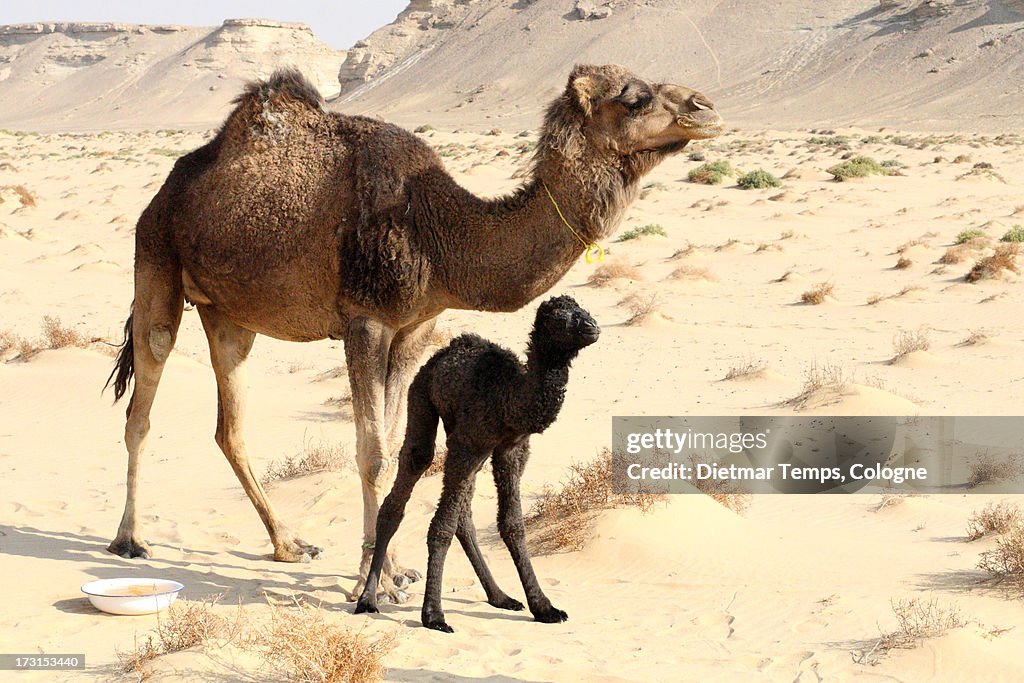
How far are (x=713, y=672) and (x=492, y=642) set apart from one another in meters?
1.12

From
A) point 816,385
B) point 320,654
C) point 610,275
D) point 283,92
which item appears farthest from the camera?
point 610,275

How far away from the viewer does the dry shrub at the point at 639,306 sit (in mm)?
16553

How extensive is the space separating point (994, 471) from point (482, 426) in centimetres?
563

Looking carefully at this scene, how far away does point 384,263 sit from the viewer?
6523mm

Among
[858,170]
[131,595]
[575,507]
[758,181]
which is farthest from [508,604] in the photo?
[858,170]

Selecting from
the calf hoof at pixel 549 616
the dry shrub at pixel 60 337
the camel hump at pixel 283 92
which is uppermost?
the camel hump at pixel 283 92

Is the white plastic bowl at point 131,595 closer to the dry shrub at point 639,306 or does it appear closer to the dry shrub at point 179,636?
the dry shrub at point 179,636

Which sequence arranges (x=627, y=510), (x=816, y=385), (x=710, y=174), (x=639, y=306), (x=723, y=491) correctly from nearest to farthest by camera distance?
(x=627, y=510)
(x=723, y=491)
(x=816, y=385)
(x=639, y=306)
(x=710, y=174)

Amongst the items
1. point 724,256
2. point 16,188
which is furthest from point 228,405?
point 16,188

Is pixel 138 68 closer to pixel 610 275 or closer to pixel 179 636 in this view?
pixel 610 275

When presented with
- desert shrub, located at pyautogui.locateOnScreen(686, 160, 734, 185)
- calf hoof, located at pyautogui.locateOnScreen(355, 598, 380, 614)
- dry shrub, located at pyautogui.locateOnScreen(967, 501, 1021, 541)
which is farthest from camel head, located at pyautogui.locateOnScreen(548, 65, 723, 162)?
desert shrub, located at pyautogui.locateOnScreen(686, 160, 734, 185)

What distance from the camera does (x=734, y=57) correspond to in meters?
96.5

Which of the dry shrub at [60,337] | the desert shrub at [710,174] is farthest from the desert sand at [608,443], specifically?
the desert shrub at [710,174]

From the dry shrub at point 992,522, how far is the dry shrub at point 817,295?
9.47m
